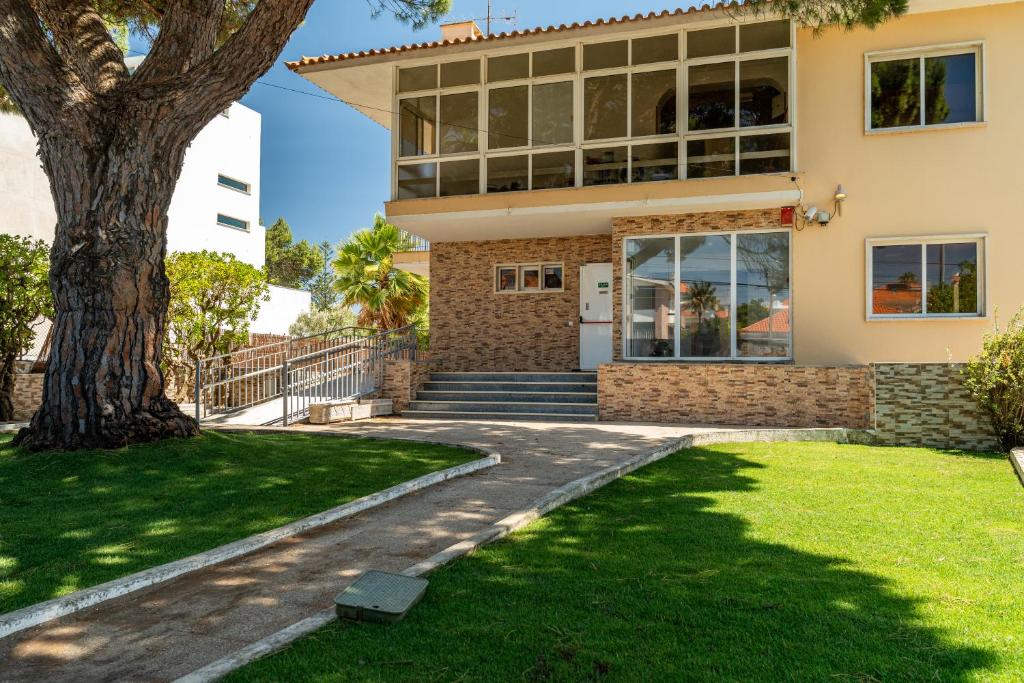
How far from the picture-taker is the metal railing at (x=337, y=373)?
40.8ft

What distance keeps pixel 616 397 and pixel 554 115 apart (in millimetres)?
5464

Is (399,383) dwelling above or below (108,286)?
below

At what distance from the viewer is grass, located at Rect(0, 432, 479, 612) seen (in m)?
4.18

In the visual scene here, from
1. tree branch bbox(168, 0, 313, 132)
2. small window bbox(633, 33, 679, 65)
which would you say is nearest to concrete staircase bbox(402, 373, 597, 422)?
small window bbox(633, 33, 679, 65)

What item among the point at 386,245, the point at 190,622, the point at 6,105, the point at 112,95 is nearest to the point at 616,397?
the point at 112,95

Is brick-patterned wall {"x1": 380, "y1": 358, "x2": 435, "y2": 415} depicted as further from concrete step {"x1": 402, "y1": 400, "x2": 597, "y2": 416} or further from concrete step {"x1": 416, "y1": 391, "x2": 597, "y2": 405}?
concrete step {"x1": 416, "y1": 391, "x2": 597, "y2": 405}

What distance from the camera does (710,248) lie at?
43.7 feet

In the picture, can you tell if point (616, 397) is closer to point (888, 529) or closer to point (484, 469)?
point (484, 469)

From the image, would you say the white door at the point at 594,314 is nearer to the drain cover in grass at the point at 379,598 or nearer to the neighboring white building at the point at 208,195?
the drain cover in grass at the point at 379,598

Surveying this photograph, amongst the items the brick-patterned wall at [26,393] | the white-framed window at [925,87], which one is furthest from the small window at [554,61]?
the brick-patterned wall at [26,393]

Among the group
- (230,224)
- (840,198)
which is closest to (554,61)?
(840,198)

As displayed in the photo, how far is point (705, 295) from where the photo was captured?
1330cm

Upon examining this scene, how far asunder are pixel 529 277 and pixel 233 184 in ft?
68.6

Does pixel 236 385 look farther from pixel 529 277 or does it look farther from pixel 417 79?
pixel 417 79
